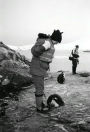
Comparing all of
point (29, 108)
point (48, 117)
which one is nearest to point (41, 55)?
point (48, 117)

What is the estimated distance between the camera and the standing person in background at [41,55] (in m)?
6.14

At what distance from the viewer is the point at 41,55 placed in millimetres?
6266

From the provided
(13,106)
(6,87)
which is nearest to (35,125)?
(13,106)

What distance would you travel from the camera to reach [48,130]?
17.0ft

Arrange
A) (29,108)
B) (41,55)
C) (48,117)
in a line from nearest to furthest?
(48,117) → (41,55) → (29,108)

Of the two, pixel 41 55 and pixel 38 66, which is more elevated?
pixel 41 55

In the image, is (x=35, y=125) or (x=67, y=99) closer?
(x=35, y=125)

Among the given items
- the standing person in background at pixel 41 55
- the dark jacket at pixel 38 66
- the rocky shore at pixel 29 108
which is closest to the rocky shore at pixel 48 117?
the rocky shore at pixel 29 108

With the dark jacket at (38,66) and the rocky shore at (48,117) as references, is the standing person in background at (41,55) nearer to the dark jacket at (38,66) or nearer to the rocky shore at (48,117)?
the dark jacket at (38,66)

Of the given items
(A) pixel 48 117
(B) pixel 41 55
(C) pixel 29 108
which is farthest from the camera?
(C) pixel 29 108

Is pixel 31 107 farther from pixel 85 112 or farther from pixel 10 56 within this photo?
pixel 10 56

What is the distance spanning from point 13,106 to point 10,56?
17.5 feet

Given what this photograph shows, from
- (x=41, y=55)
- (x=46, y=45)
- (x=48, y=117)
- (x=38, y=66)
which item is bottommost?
(x=48, y=117)

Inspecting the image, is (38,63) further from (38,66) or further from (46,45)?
(46,45)
